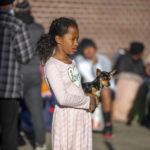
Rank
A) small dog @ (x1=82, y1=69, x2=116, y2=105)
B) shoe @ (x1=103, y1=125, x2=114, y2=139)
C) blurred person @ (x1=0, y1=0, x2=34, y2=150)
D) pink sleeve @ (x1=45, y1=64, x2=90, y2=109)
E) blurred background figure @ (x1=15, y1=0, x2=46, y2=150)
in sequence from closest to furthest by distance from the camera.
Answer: pink sleeve @ (x1=45, y1=64, x2=90, y2=109), small dog @ (x1=82, y1=69, x2=116, y2=105), blurred person @ (x1=0, y1=0, x2=34, y2=150), blurred background figure @ (x1=15, y1=0, x2=46, y2=150), shoe @ (x1=103, y1=125, x2=114, y2=139)

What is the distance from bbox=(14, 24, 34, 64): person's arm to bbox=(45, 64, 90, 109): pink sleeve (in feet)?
2.99

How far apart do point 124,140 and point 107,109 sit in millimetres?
627

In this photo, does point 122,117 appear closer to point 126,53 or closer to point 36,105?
point 126,53

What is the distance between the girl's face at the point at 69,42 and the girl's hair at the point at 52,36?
1.3 inches

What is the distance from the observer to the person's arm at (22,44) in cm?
407

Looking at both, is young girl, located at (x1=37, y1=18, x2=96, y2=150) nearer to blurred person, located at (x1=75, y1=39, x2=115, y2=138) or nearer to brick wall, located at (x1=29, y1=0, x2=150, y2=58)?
blurred person, located at (x1=75, y1=39, x2=115, y2=138)

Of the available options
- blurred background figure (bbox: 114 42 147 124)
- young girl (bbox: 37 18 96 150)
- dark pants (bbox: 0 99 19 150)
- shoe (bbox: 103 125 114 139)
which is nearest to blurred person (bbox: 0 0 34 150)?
dark pants (bbox: 0 99 19 150)

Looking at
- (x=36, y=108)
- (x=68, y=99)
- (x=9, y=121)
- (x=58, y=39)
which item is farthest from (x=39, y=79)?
(x=68, y=99)

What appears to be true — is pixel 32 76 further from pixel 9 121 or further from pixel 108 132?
pixel 108 132

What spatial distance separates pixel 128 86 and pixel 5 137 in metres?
4.26

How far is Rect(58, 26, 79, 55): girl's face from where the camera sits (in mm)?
3305

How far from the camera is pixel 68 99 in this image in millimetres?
3201

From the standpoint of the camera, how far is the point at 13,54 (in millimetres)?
4105

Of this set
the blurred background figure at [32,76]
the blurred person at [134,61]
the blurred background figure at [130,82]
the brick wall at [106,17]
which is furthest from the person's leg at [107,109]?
the brick wall at [106,17]
